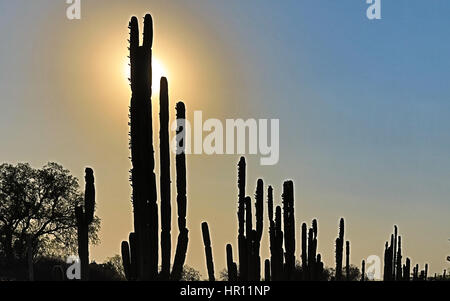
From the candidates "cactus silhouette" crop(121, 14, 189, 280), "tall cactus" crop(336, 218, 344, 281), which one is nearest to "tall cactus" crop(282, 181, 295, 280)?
"cactus silhouette" crop(121, 14, 189, 280)

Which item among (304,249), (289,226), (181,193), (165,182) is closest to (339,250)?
(304,249)

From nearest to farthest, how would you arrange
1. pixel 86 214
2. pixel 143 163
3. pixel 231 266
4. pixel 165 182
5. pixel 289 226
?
pixel 143 163
pixel 165 182
pixel 86 214
pixel 231 266
pixel 289 226

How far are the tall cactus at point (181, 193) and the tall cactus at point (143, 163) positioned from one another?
5.89 feet

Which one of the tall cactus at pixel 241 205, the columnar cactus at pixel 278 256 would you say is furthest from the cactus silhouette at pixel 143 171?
the columnar cactus at pixel 278 256

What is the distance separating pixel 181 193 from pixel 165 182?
0.96 metres

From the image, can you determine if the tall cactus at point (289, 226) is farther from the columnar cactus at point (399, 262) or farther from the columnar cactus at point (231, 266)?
the columnar cactus at point (399, 262)

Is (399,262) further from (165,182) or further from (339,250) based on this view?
(165,182)

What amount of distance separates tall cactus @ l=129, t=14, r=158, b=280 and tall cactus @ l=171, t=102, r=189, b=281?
1794 mm

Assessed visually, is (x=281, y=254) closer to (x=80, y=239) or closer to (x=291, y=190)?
(x=291, y=190)

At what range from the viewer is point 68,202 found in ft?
199

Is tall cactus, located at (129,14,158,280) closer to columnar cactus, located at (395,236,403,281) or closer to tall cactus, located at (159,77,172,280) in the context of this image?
tall cactus, located at (159,77,172,280)

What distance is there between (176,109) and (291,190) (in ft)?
28.8

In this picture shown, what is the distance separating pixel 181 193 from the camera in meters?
18.1

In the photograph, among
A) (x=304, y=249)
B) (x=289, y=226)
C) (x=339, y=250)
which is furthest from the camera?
(x=339, y=250)
